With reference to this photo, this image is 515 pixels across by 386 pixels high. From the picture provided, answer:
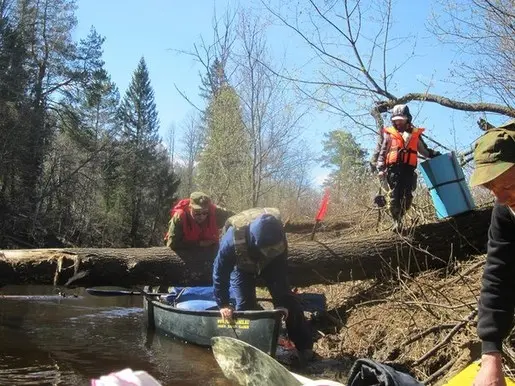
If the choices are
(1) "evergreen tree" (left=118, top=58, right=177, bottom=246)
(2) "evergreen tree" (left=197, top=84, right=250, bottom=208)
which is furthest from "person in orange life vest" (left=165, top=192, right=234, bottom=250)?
(1) "evergreen tree" (left=118, top=58, right=177, bottom=246)

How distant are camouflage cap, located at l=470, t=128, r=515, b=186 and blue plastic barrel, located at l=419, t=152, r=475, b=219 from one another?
4.59 m

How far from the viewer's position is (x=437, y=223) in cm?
689

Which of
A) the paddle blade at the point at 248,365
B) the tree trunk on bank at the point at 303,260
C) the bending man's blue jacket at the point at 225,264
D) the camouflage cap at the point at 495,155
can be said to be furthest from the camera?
the tree trunk on bank at the point at 303,260

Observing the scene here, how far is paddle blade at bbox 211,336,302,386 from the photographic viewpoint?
3.68m

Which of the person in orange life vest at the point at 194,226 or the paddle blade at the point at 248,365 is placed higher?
the person in orange life vest at the point at 194,226

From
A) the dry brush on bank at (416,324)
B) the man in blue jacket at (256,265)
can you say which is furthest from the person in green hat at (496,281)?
the man in blue jacket at (256,265)

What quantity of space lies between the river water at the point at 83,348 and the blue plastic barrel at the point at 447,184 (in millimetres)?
3260

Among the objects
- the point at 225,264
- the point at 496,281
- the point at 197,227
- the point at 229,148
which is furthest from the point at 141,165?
the point at 496,281

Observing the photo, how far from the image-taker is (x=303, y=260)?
284 inches

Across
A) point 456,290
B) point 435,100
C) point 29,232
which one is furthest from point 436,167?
point 29,232

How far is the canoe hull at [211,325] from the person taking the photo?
5.76 meters

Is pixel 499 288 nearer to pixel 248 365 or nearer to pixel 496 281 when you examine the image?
pixel 496 281

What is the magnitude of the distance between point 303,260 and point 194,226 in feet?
5.08

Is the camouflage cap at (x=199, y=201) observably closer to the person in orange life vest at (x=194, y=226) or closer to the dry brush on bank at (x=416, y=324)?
the person in orange life vest at (x=194, y=226)
